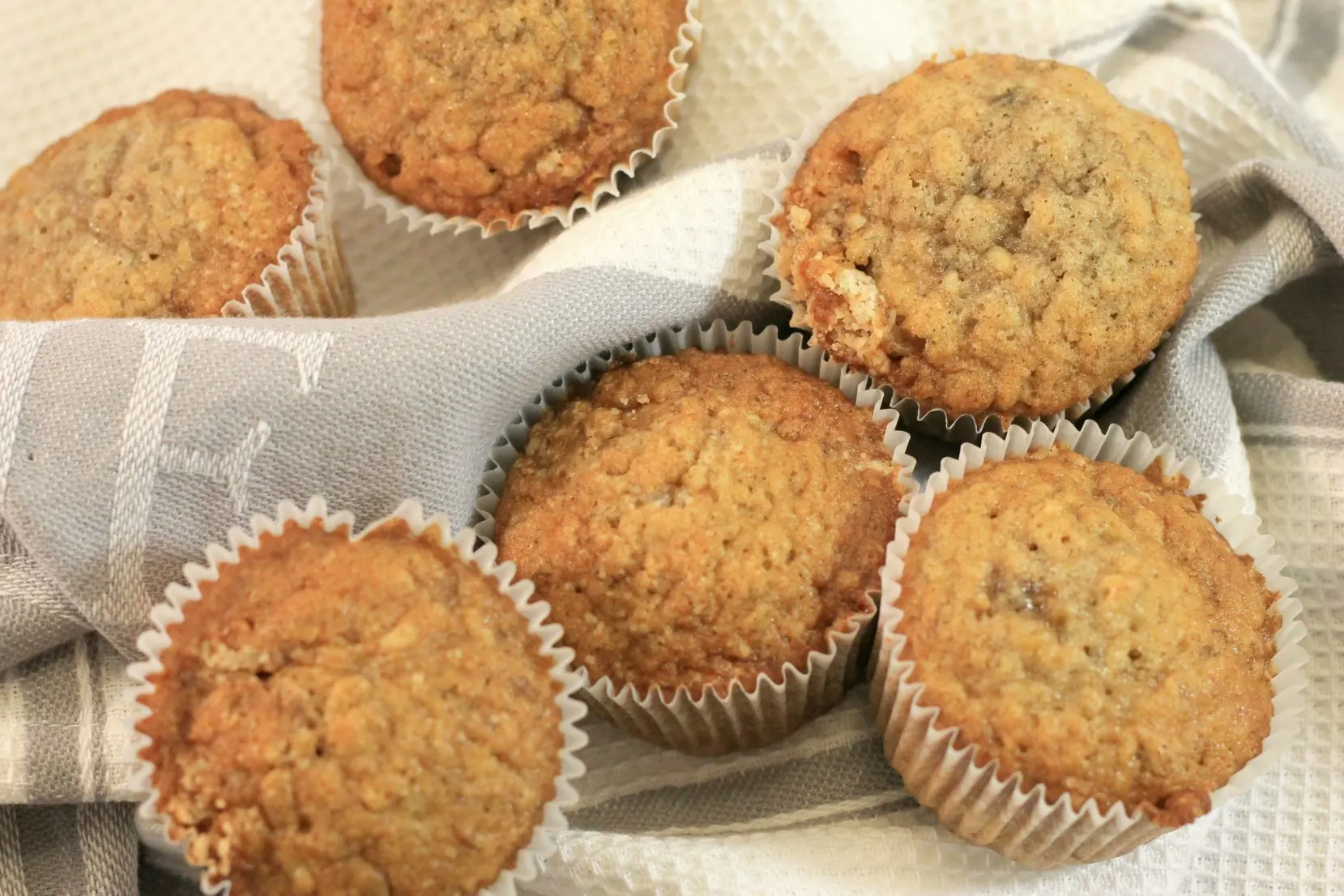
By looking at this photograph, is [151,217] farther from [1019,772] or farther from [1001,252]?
[1019,772]

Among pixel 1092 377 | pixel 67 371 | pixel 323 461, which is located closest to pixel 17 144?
pixel 67 371

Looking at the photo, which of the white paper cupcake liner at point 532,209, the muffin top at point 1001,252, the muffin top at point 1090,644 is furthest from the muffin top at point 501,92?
the muffin top at point 1090,644

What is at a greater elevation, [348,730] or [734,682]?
[348,730]

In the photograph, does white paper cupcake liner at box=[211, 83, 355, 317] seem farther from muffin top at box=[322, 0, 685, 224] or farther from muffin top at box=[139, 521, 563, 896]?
muffin top at box=[139, 521, 563, 896]

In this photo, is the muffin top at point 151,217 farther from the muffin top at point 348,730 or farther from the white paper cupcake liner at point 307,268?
the muffin top at point 348,730

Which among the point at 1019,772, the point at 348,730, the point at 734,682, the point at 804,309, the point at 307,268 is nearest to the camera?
the point at 348,730

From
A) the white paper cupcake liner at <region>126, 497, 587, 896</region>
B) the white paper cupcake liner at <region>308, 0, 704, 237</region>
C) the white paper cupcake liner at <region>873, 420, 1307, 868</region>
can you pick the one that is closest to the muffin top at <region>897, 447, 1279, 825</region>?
the white paper cupcake liner at <region>873, 420, 1307, 868</region>

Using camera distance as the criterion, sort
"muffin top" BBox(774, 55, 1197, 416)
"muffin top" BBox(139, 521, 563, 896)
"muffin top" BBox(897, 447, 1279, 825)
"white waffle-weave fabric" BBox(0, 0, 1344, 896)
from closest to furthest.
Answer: "muffin top" BBox(139, 521, 563, 896) < "muffin top" BBox(897, 447, 1279, 825) < "white waffle-weave fabric" BBox(0, 0, 1344, 896) < "muffin top" BBox(774, 55, 1197, 416)

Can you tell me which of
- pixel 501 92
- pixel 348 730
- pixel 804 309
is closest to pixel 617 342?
pixel 804 309
